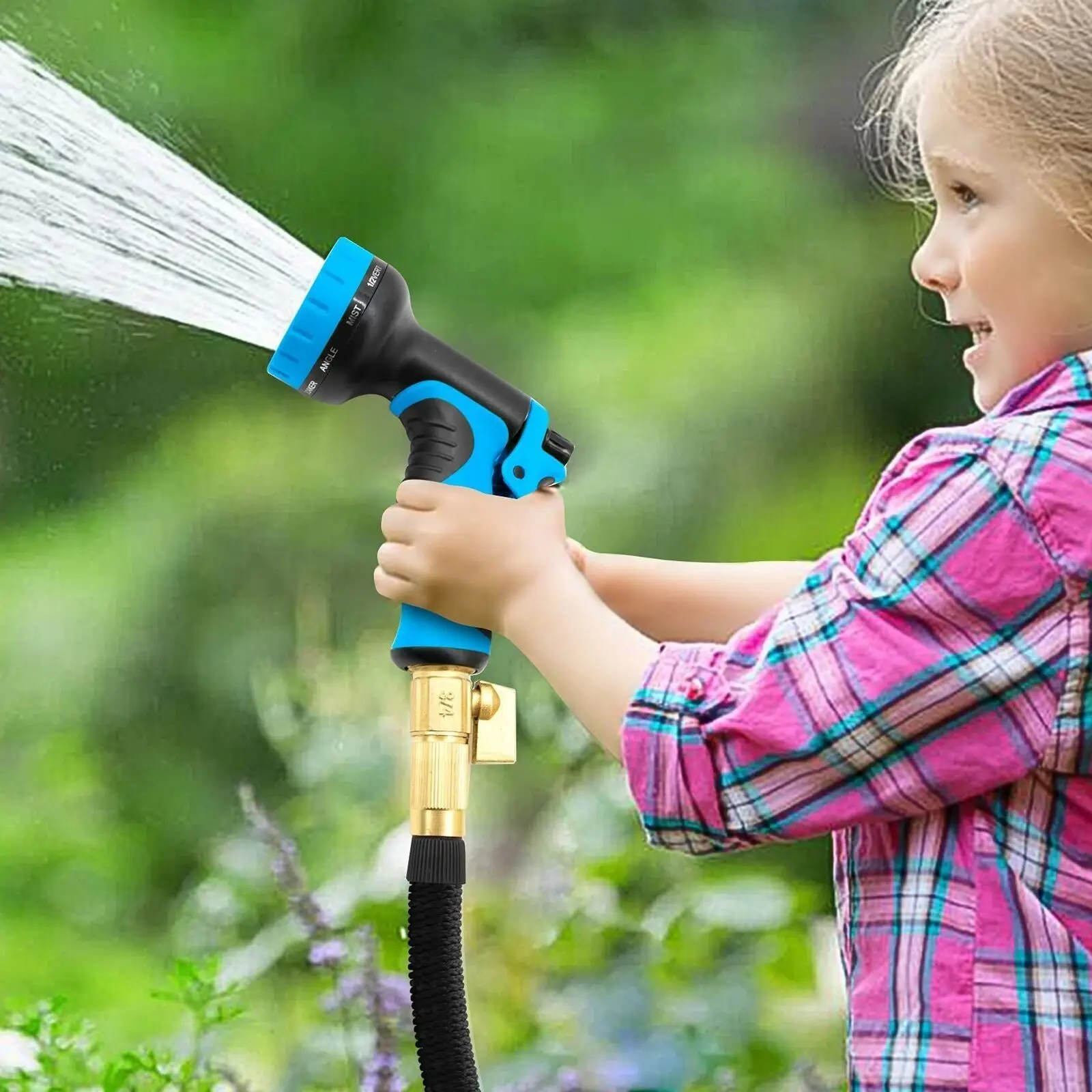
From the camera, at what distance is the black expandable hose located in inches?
33.2

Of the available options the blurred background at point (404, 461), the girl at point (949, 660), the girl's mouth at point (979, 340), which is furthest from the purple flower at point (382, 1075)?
the girl's mouth at point (979, 340)

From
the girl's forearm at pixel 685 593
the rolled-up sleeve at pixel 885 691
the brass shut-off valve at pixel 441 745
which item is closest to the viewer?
the rolled-up sleeve at pixel 885 691

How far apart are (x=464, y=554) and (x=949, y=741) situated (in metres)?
0.22

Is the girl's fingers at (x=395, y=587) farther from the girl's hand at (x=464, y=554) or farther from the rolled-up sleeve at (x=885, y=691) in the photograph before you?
the rolled-up sleeve at (x=885, y=691)

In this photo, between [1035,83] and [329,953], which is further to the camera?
[329,953]

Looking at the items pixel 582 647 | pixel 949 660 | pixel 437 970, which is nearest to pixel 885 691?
pixel 949 660

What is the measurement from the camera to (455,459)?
85cm

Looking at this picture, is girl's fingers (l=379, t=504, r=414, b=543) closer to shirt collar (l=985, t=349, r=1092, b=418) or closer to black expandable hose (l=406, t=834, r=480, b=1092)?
black expandable hose (l=406, t=834, r=480, b=1092)

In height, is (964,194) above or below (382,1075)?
above

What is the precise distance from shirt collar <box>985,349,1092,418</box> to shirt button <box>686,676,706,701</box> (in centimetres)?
17

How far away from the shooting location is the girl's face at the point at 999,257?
0.81 meters

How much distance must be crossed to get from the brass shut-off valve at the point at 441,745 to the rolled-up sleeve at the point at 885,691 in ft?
0.33

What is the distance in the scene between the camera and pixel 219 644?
60.4 inches

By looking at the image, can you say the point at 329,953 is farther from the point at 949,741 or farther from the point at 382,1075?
the point at 949,741
